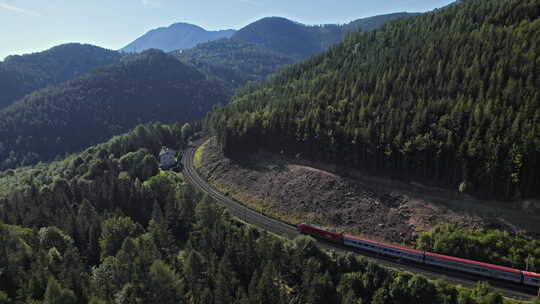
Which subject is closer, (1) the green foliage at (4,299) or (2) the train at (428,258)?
(1) the green foliage at (4,299)

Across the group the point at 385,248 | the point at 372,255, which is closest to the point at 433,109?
the point at 385,248

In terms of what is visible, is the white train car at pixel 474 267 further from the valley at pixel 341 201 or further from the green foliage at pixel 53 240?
the green foliage at pixel 53 240

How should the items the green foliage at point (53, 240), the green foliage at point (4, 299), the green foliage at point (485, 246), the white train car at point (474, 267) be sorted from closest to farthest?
the green foliage at point (4, 299), the white train car at point (474, 267), the green foliage at point (485, 246), the green foliage at point (53, 240)

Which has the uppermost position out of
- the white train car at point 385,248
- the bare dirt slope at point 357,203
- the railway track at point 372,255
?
the bare dirt slope at point 357,203

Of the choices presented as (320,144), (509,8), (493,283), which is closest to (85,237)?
(320,144)

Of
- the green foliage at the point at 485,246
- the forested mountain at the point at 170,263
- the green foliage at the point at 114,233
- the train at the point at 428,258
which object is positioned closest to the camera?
the forested mountain at the point at 170,263

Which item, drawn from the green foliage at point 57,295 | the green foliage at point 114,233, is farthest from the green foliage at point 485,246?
the green foliage at point 57,295

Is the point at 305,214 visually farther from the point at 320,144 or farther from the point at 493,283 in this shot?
the point at 493,283
